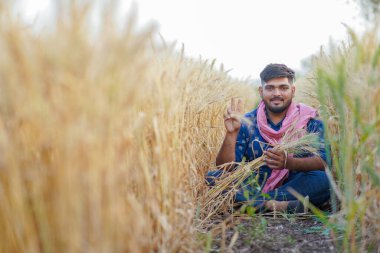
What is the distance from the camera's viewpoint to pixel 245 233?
9.05ft

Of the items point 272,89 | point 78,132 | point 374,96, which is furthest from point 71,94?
point 272,89

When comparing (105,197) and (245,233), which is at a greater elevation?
(105,197)

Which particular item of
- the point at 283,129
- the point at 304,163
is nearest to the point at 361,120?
the point at 304,163

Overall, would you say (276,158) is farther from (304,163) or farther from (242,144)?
(242,144)

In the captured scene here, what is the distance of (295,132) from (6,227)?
2.16 m

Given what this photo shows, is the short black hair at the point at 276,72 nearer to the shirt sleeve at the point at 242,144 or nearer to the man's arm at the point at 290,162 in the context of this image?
the shirt sleeve at the point at 242,144

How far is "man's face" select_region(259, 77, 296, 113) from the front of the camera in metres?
3.73

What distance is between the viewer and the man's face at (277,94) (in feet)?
12.2

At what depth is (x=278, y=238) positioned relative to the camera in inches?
106

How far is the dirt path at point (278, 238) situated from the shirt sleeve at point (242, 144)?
73 centimetres

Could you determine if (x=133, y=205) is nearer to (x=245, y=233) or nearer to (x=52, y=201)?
(x=52, y=201)

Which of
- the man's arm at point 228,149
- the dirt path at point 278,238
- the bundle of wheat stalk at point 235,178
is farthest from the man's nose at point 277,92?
the dirt path at point 278,238

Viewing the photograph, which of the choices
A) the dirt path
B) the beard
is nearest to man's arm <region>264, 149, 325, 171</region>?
the dirt path

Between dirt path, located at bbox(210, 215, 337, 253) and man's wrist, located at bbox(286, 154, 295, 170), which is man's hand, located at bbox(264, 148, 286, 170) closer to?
man's wrist, located at bbox(286, 154, 295, 170)
